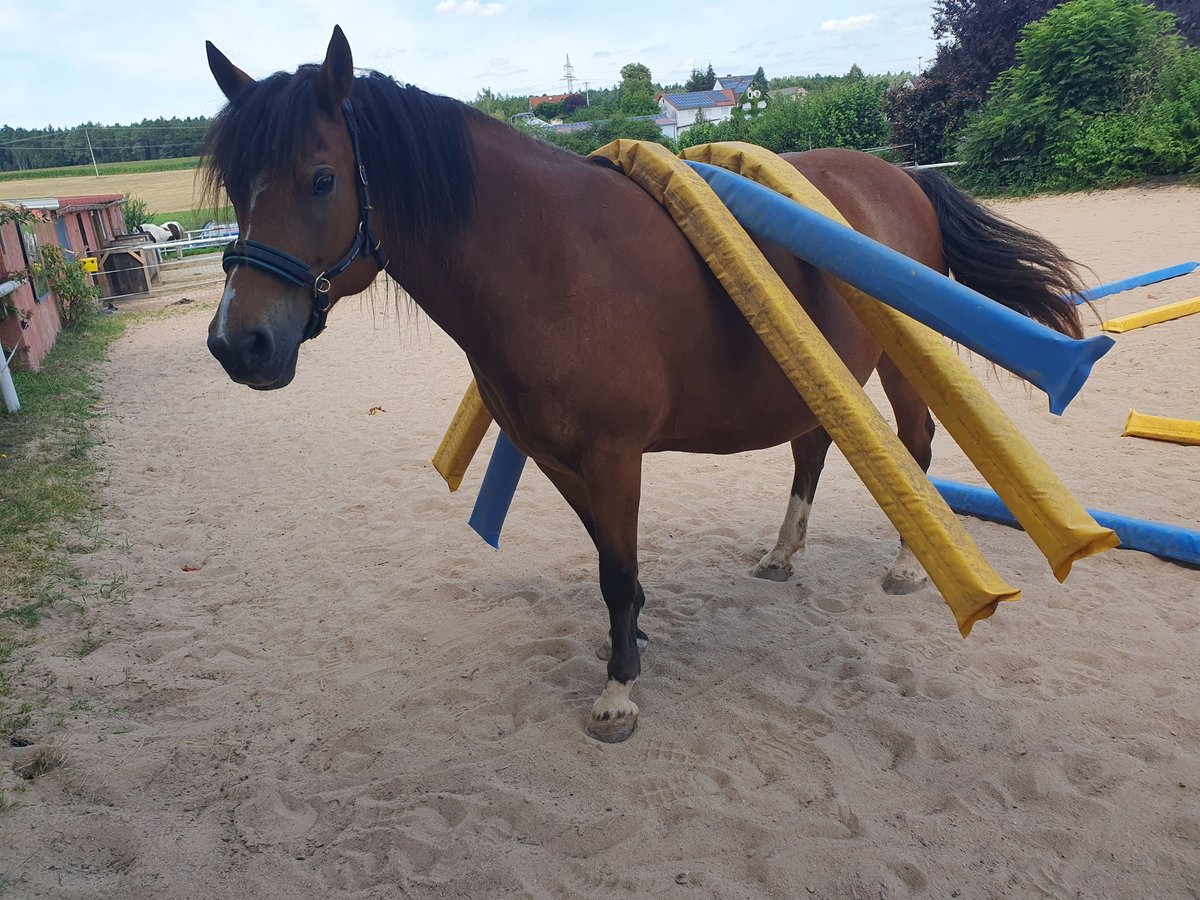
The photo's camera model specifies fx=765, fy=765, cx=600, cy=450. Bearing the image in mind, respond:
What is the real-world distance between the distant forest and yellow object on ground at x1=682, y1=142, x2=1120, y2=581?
63.4 m

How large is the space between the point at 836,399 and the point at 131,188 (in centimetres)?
4705

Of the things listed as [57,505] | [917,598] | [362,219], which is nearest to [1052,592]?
[917,598]

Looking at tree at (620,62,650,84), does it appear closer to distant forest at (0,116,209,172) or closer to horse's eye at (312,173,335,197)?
distant forest at (0,116,209,172)

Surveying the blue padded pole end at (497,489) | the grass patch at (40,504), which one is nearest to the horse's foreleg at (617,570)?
the blue padded pole end at (497,489)

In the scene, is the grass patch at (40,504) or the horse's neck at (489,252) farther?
the grass patch at (40,504)

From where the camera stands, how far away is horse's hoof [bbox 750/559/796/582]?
3.80 m

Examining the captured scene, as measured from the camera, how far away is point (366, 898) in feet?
6.84

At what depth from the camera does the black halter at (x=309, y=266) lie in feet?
6.40

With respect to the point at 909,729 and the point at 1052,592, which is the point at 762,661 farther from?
the point at 1052,592

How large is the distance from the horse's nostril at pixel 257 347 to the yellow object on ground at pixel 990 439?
5.59 ft

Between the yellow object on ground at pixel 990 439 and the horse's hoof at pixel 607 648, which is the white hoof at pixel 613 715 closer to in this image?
the horse's hoof at pixel 607 648

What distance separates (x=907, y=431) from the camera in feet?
11.7

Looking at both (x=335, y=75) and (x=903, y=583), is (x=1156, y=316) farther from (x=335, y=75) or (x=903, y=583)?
(x=335, y=75)

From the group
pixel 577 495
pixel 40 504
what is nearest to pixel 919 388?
pixel 577 495
